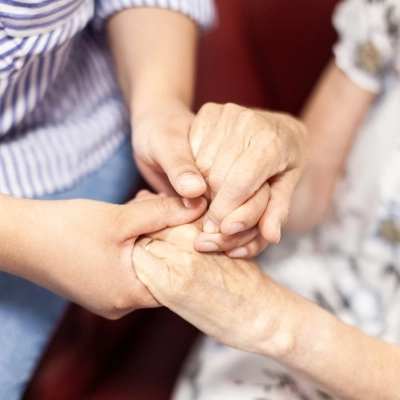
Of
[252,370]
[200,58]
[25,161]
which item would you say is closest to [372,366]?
[252,370]

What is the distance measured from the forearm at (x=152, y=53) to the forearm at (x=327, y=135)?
0.64 ft

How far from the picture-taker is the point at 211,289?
50cm

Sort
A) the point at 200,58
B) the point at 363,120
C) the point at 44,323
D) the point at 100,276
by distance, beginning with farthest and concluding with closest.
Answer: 1. the point at 200,58
2. the point at 363,120
3. the point at 44,323
4. the point at 100,276

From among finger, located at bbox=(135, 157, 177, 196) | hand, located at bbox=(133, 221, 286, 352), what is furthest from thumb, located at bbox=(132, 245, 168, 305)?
finger, located at bbox=(135, 157, 177, 196)

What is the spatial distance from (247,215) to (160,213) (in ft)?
0.26

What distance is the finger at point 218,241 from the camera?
1.64ft

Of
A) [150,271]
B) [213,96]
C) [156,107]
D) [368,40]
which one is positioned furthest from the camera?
[213,96]

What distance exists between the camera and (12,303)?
1.86 ft

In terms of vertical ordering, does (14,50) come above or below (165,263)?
above

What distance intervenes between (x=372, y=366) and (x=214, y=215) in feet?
0.74

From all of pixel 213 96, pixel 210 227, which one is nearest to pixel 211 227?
pixel 210 227

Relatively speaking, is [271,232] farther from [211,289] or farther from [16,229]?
[16,229]

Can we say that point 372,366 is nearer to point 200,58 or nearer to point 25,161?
point 25,161

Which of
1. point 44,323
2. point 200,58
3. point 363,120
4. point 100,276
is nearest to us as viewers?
point 100,276
